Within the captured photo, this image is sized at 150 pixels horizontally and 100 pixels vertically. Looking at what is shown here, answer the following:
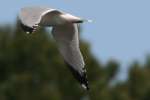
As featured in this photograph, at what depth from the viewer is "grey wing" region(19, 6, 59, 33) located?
240 inches

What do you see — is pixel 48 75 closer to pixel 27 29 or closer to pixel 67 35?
pixel 67 35

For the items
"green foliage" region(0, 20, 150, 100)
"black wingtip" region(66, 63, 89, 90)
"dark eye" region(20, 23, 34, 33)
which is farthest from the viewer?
"green foliage" region(0, 20, 150, 100)

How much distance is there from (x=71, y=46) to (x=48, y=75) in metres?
15.4

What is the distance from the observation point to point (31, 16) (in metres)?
6.31

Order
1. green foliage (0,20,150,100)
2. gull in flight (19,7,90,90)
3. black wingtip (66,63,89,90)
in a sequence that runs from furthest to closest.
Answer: green foliage (0,20,150,100) < black wingtip (66,63,89,90) < gull in flight (19,7,90,90)

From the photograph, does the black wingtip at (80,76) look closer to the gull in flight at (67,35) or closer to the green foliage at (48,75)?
the gull in flight at (67,35)

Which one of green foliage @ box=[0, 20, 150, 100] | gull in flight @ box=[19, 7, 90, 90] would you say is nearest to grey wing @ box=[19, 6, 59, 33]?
gull in flight @ box=[19, 7, 90, 90]

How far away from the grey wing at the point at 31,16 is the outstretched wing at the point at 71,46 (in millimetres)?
696

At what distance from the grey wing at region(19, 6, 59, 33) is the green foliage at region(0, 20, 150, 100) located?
12508 mm

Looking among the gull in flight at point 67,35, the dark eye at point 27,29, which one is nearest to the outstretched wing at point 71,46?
the gull in flight at point 67,35

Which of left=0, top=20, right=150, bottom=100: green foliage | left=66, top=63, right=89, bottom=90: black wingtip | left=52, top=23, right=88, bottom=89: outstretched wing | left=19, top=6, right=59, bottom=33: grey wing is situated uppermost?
left=19, top=6, right=59, bottom=33: grey wing

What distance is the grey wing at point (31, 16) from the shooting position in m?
6.10

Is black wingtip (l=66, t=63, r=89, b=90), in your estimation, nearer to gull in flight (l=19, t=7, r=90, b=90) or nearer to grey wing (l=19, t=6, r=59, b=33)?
gull in flight (l=19, t=7, r=90, b=90)

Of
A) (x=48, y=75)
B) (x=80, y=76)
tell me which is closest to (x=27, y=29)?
(x=80, y=76)
